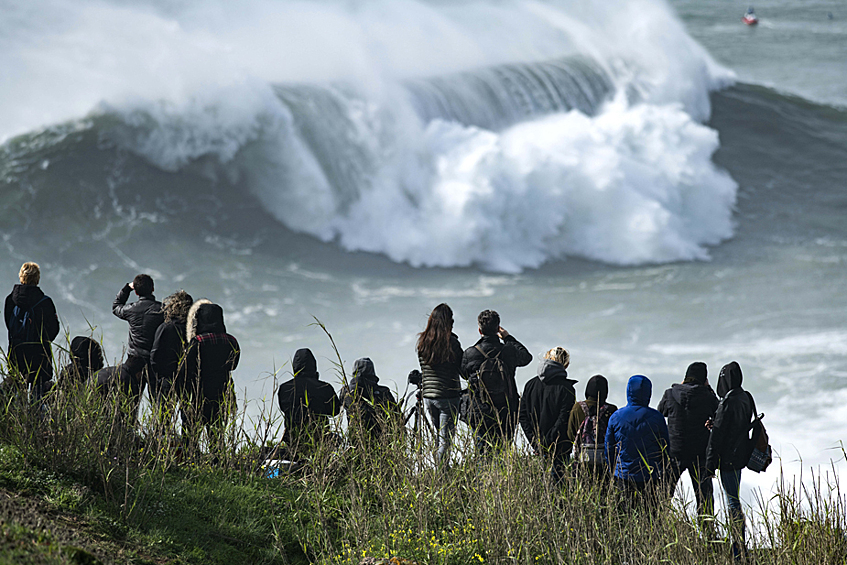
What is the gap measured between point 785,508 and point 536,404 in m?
1.36

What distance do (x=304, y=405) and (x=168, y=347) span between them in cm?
88

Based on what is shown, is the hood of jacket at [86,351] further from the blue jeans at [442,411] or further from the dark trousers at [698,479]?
the dark trousers at [698,479]

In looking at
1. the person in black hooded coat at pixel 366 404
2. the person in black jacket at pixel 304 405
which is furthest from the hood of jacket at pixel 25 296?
the person in black hooded coat at pixel 366 404

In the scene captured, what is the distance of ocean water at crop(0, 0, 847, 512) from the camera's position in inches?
411

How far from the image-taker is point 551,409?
14.8ft

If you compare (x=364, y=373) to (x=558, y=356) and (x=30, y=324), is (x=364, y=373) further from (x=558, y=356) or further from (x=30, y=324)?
(x=30, y=324)

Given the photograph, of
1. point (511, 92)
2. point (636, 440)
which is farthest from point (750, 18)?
point (636, 440)

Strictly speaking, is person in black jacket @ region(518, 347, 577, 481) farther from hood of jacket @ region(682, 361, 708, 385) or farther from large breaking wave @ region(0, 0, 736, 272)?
large breaking wave @ region(0, 0, 736, 272)

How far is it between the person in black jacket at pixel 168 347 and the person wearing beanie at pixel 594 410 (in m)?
2.23

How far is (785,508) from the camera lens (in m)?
3.78

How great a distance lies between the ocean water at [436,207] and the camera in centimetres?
1044

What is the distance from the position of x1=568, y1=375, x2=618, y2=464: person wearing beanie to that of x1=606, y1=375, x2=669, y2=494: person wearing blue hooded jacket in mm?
153

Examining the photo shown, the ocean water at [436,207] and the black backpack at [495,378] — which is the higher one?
the ocean water at [436,207]

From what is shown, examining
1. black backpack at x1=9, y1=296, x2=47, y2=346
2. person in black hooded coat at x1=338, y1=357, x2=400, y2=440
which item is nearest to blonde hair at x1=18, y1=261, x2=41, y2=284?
black backpack at x1=9, y1=296, x2=47, y2=346
